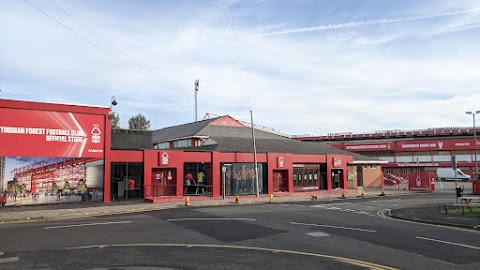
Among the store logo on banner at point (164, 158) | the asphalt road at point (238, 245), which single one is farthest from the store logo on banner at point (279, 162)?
the asphalt road at point (238, 245)

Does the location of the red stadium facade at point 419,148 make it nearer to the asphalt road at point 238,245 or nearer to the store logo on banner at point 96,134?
the store logo on banner at point 96,134

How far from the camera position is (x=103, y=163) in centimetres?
2709

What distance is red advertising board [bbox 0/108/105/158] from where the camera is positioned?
24.2 meters

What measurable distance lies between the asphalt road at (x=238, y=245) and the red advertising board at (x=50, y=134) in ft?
32.4

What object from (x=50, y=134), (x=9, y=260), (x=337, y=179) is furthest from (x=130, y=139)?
(x=337, y=179)

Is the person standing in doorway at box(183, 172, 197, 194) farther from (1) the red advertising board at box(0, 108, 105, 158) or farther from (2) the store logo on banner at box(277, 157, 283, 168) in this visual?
(2) the store logo on banner at box(277, 157, 283, 168)

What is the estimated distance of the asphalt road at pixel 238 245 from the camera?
9.67 metres

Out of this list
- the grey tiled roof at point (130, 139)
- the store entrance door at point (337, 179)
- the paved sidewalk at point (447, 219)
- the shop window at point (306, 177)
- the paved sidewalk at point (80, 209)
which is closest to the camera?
the paved sidewalk at point (447, 219)

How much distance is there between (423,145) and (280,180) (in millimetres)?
50894

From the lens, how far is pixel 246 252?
1097cm

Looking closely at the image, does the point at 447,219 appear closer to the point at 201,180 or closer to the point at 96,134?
the point at 201,180

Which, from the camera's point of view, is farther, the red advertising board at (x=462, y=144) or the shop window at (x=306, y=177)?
the red advertising board at (x=462, y=144)

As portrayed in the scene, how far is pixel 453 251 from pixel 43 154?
75.2 feet

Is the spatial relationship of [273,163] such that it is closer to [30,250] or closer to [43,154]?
[43,154]
